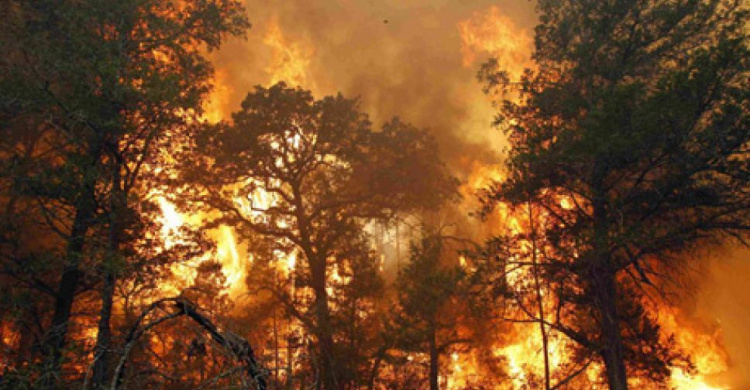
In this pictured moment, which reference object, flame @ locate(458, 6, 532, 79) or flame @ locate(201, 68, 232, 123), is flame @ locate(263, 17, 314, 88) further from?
flame @ locate(458, 6, 532, 79)

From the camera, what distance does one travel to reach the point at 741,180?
1142 cm

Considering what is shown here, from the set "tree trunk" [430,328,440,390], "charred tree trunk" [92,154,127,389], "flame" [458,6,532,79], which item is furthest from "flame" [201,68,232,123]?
"flame" [458,6,532,79]

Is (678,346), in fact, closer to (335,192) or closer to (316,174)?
(335,192)

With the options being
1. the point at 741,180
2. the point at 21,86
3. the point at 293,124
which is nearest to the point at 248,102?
the point at 293,124

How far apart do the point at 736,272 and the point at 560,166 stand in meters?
27.5

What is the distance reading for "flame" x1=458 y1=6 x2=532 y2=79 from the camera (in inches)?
1980

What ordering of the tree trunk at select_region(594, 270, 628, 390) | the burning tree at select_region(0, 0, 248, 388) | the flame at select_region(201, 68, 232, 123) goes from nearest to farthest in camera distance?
the burning tree at select_region(0, 0, 248, 388)
the tree trunk at select_region(594, 270, 628, 390)
the flame at select_region(201, 68, 232, 123)

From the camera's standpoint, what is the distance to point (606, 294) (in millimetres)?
14148

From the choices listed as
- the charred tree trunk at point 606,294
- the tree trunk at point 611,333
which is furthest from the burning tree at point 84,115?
the tree trunk at point 611,333

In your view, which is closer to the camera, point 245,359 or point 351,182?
point 245,359

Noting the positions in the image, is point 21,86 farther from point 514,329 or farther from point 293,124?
point 514,329

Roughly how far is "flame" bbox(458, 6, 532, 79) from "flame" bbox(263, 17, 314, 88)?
18.9m

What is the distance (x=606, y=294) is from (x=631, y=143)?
504 cm

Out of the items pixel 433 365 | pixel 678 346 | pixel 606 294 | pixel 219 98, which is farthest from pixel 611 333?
pixel 219 98
